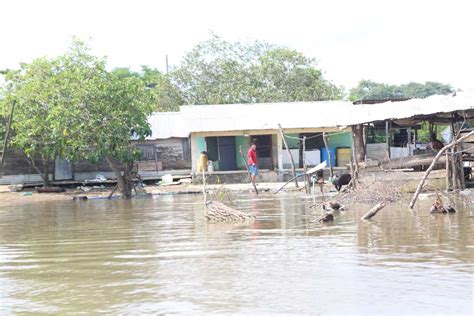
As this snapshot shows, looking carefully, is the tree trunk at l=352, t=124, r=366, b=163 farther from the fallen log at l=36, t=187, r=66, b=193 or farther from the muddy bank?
the fallen log at l=36, t=187, r=66, b=193

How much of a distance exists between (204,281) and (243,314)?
1.58 m

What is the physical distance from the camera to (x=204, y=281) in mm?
8305

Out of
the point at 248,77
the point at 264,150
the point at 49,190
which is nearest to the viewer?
the point at 49,190

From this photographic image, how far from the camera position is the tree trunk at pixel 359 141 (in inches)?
880

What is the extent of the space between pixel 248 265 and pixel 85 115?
52.3 ft

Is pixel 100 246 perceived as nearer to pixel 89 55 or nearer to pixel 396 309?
pixel 396 309

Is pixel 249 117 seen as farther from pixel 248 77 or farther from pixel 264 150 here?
pixel 248 77

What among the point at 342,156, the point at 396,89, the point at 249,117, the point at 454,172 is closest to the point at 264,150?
the point at 249,117

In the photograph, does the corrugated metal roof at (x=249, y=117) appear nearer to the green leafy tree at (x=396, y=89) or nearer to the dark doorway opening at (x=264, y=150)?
the dark doorway opening at (x=264, y=150)

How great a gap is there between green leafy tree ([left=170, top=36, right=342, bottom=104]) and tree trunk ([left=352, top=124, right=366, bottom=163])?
47.6 ft

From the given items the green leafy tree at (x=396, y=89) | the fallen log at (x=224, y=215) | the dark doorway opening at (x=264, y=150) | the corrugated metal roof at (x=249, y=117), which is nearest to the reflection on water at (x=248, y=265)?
the fallen log at (x=224, y=215)

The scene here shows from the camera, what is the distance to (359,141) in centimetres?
2311

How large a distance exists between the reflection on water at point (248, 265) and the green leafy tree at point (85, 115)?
8.80 metres

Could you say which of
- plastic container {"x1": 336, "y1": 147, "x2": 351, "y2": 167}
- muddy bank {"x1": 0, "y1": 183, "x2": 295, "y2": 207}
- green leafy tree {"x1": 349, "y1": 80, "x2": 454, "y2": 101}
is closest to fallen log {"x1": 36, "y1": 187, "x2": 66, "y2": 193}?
muddy bank {"x1": 0, "y1": 183, "x2": 295, "y2": 207}
